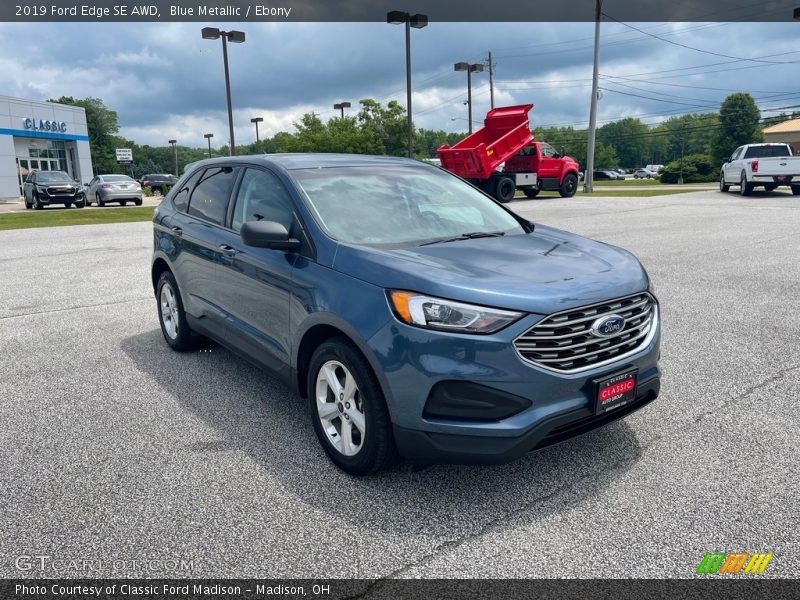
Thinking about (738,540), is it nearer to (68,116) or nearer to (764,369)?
(764,369)

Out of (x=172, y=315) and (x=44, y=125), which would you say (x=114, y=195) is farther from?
(x=172, y=315)

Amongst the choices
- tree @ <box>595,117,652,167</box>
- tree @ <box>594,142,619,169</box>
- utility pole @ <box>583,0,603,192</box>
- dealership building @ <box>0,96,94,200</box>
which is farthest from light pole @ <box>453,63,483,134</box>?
tree @ <box>595,117,652,167</box>

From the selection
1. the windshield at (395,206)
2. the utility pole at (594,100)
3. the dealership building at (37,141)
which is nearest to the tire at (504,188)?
the utility pole at (594,100)

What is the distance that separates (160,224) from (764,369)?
5.15 m

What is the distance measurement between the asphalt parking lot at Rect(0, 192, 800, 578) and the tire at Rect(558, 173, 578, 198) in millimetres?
21983

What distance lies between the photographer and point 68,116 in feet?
165

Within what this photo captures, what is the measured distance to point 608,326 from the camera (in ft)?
10.2

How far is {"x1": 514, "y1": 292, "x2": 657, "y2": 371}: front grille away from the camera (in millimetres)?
2906

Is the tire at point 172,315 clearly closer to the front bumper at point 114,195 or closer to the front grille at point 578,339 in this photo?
the front grille at point 578,339

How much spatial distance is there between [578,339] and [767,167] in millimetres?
24154

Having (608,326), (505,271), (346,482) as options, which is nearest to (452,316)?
(505,271)

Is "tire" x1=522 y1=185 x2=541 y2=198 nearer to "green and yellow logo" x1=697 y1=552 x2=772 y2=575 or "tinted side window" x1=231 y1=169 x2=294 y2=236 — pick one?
"tinted side window" x1=231 y1=169 x2=294 y2=236

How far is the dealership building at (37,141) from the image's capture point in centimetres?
4333

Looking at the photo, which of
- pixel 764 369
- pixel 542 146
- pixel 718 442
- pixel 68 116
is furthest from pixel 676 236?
→ pixel 68 116
